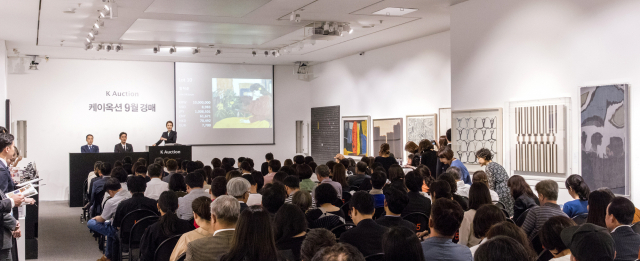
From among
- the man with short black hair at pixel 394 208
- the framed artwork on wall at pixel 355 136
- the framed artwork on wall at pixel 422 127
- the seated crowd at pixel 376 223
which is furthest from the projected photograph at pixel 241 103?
the man with short black hair at pixel 394 208

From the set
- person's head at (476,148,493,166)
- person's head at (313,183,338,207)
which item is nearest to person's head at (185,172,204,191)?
person's head at (313,183,338,207)

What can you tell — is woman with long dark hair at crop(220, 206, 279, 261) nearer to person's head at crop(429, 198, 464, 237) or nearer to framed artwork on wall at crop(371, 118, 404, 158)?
person's head at crop(429, 198, 464, 237)

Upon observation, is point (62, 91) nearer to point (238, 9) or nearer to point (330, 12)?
point (238, 9)

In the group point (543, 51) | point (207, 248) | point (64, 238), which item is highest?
point (543, 51)

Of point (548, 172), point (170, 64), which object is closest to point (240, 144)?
point (170, 64)

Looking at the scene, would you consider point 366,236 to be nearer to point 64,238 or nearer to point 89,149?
point 64,238

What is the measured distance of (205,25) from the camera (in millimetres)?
9398

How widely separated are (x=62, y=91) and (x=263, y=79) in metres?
5.18

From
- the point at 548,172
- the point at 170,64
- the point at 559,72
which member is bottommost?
the point at 548,172

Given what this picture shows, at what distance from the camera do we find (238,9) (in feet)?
26.6

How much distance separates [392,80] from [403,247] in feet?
30.1

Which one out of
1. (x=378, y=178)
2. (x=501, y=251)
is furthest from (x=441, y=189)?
(x=501, y=251)

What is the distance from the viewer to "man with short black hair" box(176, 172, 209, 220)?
497 centimetres

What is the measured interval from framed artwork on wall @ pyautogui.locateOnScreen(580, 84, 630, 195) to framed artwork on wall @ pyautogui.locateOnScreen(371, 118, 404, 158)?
539 cm
